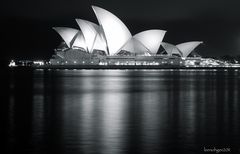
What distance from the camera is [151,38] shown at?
11444cm

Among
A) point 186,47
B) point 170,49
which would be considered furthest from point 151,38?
point 186,47

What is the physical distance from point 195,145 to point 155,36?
334 ft

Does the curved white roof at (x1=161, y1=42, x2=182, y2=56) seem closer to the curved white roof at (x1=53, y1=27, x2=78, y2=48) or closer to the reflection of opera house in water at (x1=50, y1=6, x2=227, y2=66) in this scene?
the reflection of opera house in water at (x1=50, y1=6, x2=227, y2=66)

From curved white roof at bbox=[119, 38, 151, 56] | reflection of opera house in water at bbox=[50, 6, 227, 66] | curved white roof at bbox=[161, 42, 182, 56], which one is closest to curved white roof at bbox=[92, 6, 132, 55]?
reflection of opera house in water at bbox=[50, 6, 227, 66]

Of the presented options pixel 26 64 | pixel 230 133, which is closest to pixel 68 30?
pixel 26 64

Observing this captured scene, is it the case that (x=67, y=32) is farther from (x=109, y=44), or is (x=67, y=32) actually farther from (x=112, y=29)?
(x=112, y=29)

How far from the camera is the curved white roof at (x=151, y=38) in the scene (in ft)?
364

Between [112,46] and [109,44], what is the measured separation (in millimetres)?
2022

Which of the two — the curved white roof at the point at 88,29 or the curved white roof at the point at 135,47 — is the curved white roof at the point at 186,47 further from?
the curved white roof at the point at 88,29

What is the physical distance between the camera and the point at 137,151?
11266mm

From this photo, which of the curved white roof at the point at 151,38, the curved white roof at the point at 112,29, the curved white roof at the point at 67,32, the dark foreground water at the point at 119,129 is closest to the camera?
the dark foreground water at the point at 119,129

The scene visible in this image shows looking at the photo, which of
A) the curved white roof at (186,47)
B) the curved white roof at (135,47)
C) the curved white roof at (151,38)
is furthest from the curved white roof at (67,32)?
the curved white roof at (186,47)

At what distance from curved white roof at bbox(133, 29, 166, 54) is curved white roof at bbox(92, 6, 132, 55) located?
8.39m

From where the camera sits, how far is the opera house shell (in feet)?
318
